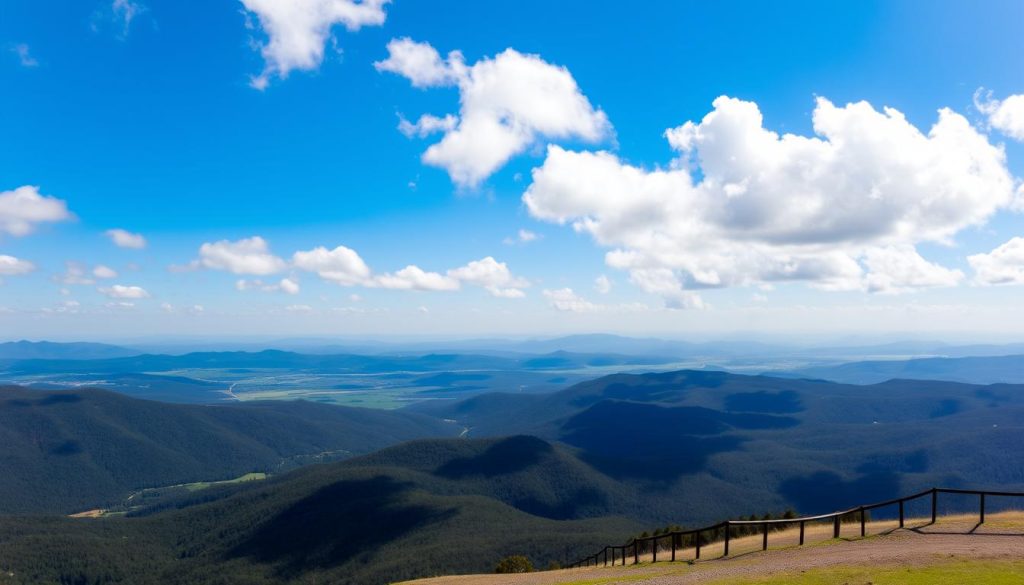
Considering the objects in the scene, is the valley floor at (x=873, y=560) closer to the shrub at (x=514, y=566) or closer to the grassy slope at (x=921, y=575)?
the grassy slope at (x=921, y=575)

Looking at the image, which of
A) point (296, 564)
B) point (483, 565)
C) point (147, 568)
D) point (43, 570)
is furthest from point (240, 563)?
point (483, 565)

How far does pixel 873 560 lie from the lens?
2130 cm

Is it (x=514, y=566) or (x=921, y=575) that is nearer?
(x=921, y=575)

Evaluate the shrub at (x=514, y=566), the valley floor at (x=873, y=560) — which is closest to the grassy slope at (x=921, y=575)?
the valley floor at (x=873, y=560)

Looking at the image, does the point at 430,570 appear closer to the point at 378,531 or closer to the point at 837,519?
the point at 378,531

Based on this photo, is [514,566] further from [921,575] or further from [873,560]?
[921,575]

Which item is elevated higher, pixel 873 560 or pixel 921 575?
pixel 921 575

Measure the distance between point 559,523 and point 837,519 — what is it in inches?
7012

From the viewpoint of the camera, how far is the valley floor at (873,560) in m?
19.0

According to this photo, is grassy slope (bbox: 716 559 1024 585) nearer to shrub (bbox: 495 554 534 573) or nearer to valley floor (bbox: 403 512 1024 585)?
valley floor (bbox: 403 512 1024 585)

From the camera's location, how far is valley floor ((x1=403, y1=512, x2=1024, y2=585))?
1905cm

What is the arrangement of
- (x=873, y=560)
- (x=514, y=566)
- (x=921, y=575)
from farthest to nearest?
(x=514, y=566) < (x=873, y=560) < (x=921, y=575)

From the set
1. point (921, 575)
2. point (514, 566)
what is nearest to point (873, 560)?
point (921, 575)

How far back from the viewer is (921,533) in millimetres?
25859
